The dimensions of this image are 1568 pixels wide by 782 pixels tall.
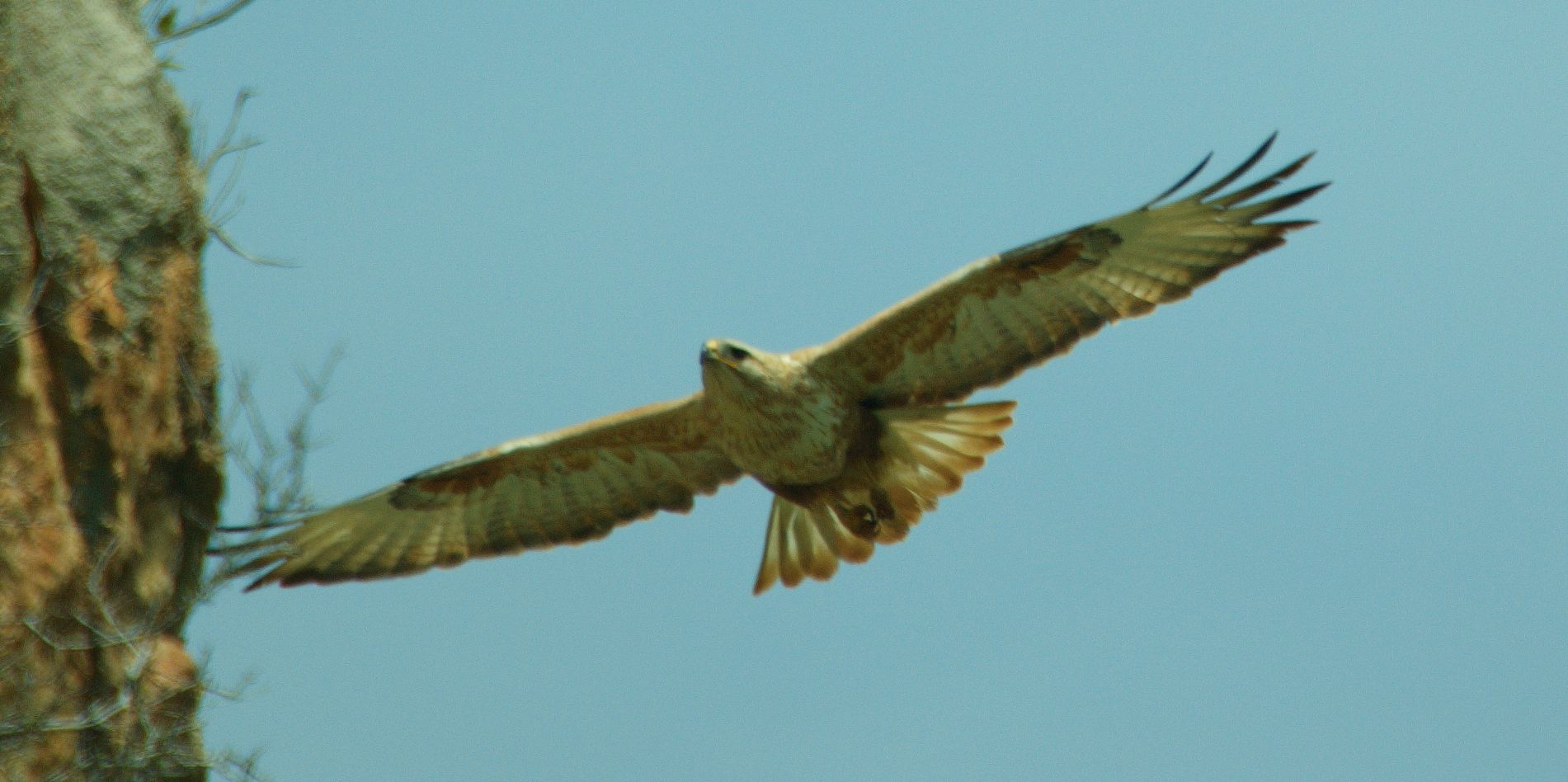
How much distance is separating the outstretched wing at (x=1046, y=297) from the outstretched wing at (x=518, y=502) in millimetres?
892

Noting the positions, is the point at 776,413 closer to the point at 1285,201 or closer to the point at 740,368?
the point at 740,368

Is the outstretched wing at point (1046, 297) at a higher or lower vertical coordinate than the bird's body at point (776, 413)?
higher

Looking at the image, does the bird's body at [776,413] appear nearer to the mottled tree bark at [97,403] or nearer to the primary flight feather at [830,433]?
the primary flight feather at [830,433]

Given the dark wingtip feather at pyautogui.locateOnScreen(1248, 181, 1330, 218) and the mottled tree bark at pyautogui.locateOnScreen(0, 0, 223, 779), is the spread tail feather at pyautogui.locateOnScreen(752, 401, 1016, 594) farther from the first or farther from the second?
the mottled tree bark at pyautogui.locateOnScreen(0, 0, 223, 779)

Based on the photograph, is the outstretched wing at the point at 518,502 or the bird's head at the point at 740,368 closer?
the bird's head at the point at 740,368

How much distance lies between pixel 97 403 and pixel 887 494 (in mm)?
3241

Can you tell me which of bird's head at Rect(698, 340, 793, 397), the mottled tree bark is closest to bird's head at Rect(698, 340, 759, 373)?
bird's head at Rect(698, 340, 793, 397)

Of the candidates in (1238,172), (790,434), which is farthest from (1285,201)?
(790,434)

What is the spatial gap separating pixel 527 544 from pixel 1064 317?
8.66 ft

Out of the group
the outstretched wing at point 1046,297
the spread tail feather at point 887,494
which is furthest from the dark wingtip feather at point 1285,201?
the spread tail feather at point 887,494

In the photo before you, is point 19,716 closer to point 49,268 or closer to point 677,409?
point 49,268

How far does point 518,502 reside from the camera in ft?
23.7

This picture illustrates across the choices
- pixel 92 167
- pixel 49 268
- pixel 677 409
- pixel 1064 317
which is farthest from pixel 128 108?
pixel 1064 317

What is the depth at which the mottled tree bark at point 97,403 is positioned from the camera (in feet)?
16.5
